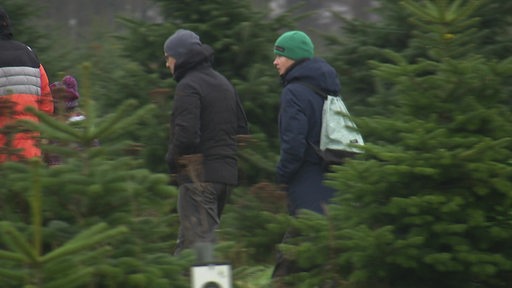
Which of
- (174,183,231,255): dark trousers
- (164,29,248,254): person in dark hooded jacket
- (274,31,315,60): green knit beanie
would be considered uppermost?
(274,31,315,60): green knit beanie

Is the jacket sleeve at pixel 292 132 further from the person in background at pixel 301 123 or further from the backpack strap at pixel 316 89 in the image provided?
the backpack strap at pixel 316 89

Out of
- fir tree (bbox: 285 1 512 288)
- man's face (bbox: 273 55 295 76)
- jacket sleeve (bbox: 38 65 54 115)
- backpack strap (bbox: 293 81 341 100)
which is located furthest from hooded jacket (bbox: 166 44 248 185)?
fir tree (bbox: 285 1 512 288)

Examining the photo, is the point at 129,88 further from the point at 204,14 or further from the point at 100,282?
the point at 100,282

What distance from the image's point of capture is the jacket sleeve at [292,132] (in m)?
7.82

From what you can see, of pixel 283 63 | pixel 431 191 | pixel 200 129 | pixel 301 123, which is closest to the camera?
pixel 431 191

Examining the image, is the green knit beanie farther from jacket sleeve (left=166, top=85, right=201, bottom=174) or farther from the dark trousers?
the dark trousers

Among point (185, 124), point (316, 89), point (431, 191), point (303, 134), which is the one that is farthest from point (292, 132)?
point (431, 191)

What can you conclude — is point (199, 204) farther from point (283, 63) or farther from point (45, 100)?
point (45, 100)

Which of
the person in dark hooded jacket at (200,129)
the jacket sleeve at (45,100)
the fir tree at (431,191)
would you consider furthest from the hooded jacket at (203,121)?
the fir tree at (431,191)

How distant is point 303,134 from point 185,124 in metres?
0.76

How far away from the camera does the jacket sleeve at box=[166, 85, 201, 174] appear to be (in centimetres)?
808

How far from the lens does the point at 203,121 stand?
829 centimetres

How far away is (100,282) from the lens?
4797 mm

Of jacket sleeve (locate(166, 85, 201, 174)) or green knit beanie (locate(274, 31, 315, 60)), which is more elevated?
green knit beanie (locate(274, 31, 315, 60))
